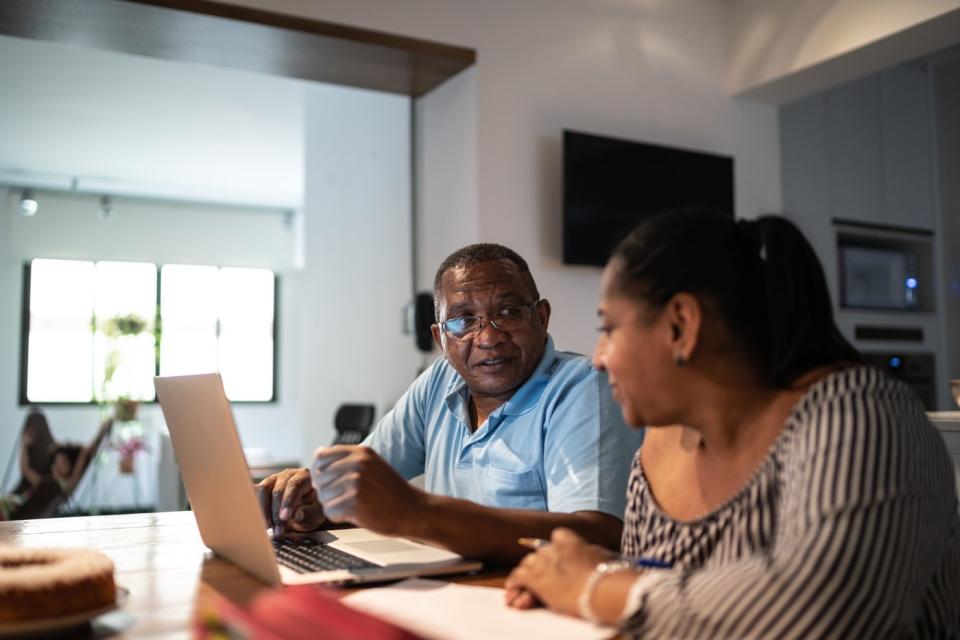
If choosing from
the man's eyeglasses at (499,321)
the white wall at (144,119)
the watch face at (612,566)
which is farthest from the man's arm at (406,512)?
the white wall at (144,119)

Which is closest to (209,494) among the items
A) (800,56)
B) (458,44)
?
(458,44)

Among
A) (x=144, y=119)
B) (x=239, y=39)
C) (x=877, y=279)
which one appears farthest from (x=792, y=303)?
(x=144, y=119)

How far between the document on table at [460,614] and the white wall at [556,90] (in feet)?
8.51

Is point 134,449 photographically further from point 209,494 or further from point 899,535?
point 899,535

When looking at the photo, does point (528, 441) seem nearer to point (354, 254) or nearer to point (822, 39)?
point (822, 39)

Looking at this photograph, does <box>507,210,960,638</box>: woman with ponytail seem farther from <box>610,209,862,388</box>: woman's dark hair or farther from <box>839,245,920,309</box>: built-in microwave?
<box>839,245,920,309</box>: built-in microwave

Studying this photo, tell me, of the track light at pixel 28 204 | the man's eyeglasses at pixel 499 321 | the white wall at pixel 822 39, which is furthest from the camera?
the track light at pixel 28 204

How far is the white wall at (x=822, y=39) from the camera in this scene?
3340 mm

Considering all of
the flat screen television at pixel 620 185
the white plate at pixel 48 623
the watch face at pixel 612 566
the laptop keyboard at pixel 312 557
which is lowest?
the laptop keyboard at pixel 312 557

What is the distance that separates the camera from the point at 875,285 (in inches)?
189

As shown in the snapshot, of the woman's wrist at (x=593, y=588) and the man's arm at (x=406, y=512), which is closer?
the woman's wrist at (x=593, y=588)

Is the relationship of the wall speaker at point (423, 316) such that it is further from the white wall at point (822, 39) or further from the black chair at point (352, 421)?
the white wall at point (822, 39)

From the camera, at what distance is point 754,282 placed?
95cm

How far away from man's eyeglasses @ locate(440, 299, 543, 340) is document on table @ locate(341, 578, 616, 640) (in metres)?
0.67
